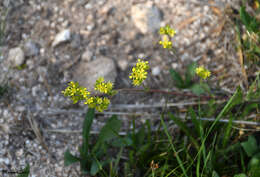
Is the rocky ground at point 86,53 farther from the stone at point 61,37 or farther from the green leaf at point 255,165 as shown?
the green leaf at point 255,165

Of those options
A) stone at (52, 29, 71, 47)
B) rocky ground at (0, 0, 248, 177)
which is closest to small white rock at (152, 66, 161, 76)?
rocky ground at (0, 0, 248, 177)

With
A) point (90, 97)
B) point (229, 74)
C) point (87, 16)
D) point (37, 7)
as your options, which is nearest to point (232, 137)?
point (229, 74)

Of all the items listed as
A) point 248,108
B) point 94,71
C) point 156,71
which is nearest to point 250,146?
point 248,108

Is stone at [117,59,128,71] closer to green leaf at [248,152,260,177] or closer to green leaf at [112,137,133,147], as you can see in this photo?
green leaf at [112,137,133,147]

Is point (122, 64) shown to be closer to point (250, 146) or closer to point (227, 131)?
point (227, 131)

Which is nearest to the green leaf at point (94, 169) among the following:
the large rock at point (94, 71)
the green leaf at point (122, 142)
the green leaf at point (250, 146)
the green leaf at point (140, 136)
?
the green leaf at point (122, 142)
